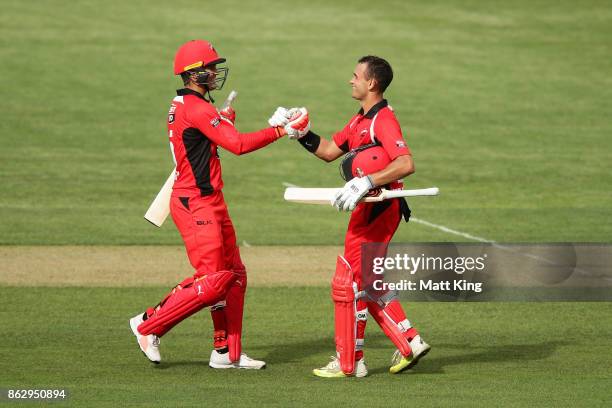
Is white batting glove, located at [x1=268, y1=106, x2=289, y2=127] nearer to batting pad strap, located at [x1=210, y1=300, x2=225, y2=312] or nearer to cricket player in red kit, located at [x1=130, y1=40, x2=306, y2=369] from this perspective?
cricket player in red kit, located at [x1=130, y1=40, x2=306, y2=369]

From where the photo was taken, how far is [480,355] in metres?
10.4

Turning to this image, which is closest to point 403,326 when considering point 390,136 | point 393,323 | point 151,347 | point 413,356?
point 393,323

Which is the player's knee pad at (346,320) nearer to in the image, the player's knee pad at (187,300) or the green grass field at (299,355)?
the green grass field at (299,355)

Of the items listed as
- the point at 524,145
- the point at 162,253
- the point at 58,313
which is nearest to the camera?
the point at 58,313

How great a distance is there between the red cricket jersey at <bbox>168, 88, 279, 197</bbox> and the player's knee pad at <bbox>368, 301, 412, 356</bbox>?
1656 millimetres

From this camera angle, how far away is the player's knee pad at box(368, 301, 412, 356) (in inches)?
370

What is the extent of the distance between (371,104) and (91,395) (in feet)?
10.7

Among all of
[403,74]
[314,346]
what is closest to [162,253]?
[314,346]

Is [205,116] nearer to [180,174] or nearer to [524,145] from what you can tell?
[180,174]

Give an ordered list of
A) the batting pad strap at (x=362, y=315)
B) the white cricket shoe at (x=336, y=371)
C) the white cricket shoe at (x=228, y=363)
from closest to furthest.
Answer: the white cricket shoe at (x=336, y=371) < the batting pad strap at (x=362, y=315) < the white cricket shoe at (x=228, y=363)

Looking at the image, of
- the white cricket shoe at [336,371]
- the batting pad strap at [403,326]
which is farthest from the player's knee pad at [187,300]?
the batting pad strap at [403,326]

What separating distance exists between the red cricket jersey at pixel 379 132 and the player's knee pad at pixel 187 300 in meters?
1.54

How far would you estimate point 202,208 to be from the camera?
9586 millimetres

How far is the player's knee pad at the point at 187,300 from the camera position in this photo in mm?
9461
